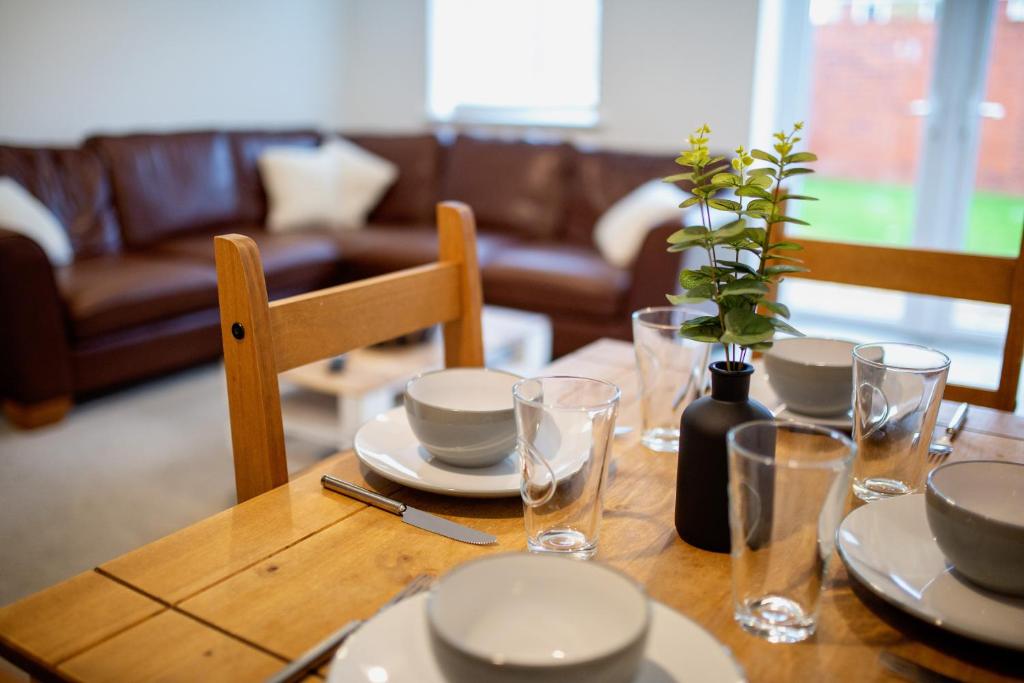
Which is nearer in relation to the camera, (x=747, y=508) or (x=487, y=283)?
(x=747, y=508)

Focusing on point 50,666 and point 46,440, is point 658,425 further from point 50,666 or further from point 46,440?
point 46,440

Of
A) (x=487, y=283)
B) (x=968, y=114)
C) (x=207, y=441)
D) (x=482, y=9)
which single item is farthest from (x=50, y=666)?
(x=482, y=9)

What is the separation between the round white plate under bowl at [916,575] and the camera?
0.64 metres

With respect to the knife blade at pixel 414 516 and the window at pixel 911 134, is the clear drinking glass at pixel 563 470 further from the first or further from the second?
the window at pixel 911 134

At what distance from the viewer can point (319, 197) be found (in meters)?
4.30

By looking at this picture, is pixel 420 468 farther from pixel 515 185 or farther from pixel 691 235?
pixel 515 185

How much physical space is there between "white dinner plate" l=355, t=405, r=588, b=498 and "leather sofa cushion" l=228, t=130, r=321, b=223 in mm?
3527

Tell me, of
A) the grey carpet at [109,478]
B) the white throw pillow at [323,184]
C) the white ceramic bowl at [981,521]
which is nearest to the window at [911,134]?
the white throw pillow at [323,184]

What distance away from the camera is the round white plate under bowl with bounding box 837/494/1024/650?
637 mm

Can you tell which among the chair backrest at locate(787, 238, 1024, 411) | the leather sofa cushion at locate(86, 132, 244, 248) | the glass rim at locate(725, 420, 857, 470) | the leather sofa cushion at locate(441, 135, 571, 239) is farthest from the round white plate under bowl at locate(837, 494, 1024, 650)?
the leather sofa cushion at locate(86, 132, 244, 248)

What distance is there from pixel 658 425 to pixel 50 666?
68cm

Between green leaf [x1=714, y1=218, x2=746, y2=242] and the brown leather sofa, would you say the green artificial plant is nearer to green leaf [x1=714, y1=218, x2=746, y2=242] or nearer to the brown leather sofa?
green leaf [x1=714, y1=218, x2=746, y2=242]

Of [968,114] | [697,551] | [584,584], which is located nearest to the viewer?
[584,584]

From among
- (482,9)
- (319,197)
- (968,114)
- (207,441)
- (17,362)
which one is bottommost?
(207,441)
